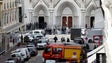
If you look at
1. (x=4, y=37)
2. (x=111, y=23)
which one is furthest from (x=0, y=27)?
(x=111, y=23)

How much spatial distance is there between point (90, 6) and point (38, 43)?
22599mm

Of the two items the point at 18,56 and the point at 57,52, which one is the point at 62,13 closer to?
the point at 18,56

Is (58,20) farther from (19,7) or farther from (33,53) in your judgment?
(33,53)

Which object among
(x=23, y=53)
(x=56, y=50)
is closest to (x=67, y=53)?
(x=56, y=50)

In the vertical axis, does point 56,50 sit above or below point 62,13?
below

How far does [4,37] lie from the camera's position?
1539 inches

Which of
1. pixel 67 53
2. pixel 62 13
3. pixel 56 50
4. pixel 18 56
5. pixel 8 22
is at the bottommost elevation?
pixel 18 56

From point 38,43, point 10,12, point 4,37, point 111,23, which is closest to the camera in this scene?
point 111,23

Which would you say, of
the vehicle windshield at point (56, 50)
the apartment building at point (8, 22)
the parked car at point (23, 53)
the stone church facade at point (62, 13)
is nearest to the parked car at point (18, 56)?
the parked car at point (23, 53)

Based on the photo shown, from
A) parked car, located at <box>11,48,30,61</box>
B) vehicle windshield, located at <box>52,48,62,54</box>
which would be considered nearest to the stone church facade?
parked car, located at <box>11,48,30,61</box>

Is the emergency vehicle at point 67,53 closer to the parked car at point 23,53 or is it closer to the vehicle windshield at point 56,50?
the vehicle windshield at point 56,50

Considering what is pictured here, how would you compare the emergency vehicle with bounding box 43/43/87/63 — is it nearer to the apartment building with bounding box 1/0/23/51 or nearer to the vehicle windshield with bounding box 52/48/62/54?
the vehicle windshield with bounding box 52/48/62/54

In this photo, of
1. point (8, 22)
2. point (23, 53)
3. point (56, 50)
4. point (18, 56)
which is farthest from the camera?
point (8, 22)

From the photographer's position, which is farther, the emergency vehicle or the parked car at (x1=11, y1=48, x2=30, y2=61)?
the parked car at (x1=11, y1=48, x2=30, y2=61)
